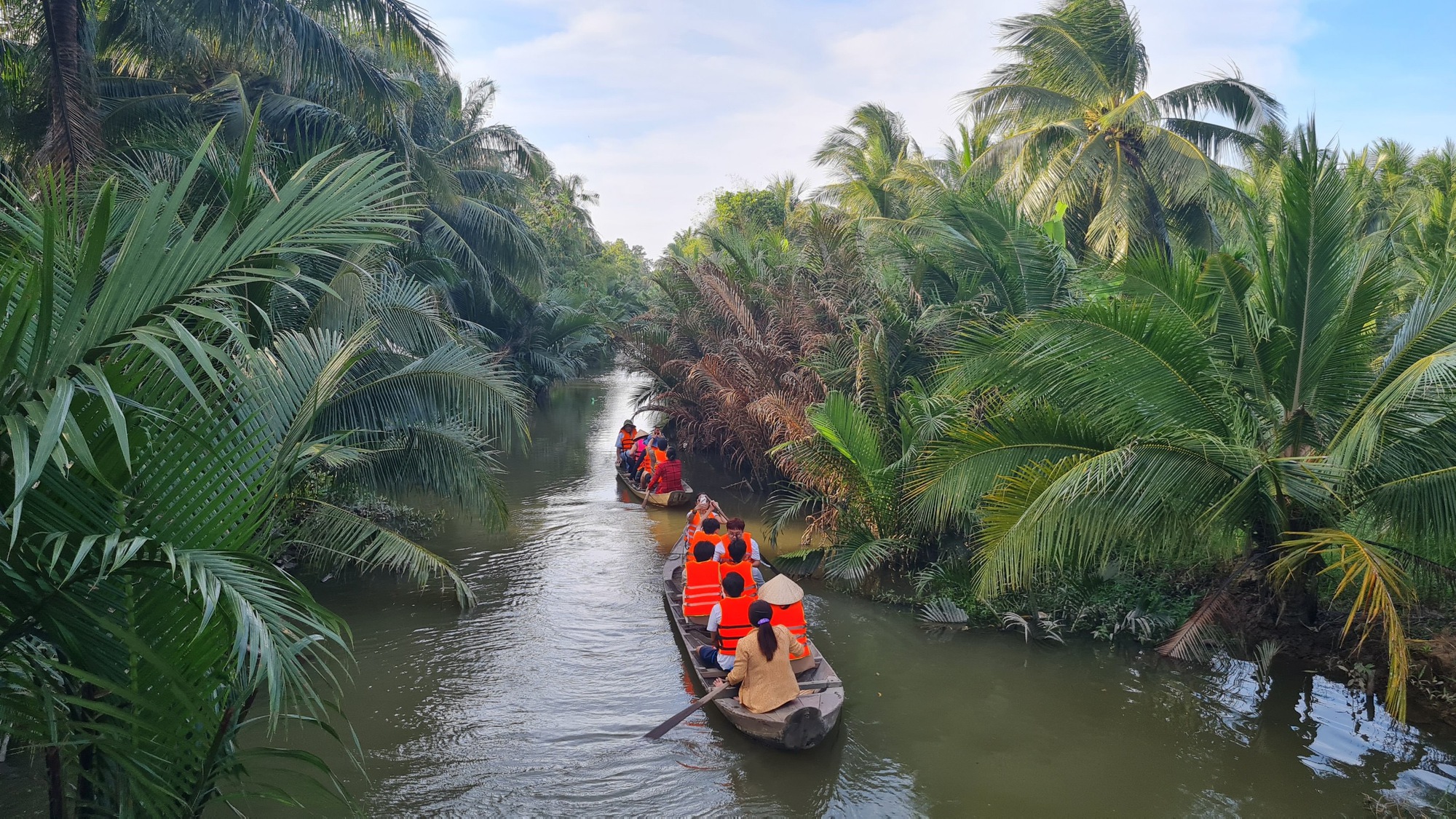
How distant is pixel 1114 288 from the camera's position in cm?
830

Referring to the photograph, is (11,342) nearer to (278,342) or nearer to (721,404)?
(278,342)

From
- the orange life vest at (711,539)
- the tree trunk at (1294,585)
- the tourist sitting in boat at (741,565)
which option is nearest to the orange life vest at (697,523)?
the orange life vest at (711,539)

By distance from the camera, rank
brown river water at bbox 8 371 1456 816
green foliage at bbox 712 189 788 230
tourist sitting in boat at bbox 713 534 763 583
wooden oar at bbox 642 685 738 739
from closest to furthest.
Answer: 1. brown river water at bbox 8 371 1456 816
2. wooden oar at bbox 642 685 738 739
3. tourist sitting in boat at bbox 713 534 763 583
4. green foliage at bbox 712 189 788 230

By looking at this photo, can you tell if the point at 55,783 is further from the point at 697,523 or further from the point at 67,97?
the point at 697,523

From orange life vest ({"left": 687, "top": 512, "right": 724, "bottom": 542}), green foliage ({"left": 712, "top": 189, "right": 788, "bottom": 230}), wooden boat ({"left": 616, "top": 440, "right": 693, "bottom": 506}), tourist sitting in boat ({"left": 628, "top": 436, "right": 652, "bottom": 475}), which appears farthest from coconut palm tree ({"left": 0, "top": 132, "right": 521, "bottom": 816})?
green foliage ({"left": 712, "top": 189, "right": 788, "bottom": 230})

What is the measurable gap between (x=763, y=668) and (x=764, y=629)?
331 mm

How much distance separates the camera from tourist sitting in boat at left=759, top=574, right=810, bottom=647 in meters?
8.05

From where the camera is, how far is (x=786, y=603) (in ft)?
26.5

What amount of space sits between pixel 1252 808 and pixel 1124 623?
3148mm

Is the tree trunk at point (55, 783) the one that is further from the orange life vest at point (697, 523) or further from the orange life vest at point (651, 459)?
the orange life vest at point (651, 459)

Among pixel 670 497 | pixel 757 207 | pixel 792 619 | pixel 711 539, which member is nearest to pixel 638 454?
pixel 670 497

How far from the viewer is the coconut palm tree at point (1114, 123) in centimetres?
1597

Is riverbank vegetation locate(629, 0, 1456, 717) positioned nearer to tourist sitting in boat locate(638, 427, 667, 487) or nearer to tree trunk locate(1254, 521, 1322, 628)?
tree trunk locate(1254, 521, 1322, 628)

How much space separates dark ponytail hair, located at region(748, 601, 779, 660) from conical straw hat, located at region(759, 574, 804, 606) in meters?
0.66
